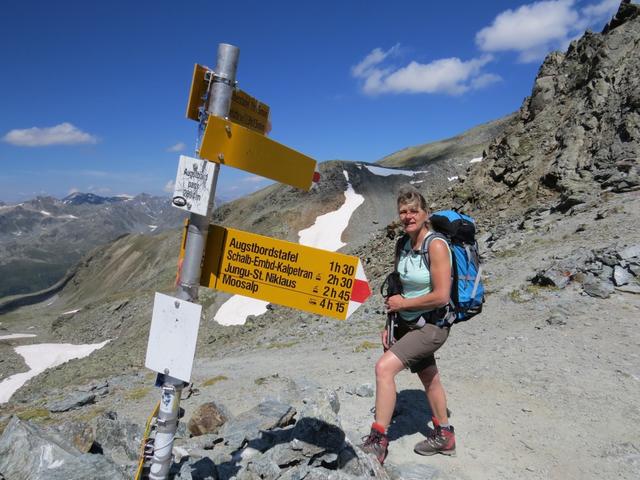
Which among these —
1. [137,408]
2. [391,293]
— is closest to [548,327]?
[391,293]

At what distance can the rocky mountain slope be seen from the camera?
531cm

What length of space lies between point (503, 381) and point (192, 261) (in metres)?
6.90

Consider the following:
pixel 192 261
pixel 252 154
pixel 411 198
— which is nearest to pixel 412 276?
pixel 411 198

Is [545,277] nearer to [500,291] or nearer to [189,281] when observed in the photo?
[500,291]

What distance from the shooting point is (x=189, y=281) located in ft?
12.1

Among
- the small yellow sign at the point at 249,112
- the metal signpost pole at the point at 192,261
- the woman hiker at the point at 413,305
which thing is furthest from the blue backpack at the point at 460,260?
the metal signpost pole at the point at 192,261

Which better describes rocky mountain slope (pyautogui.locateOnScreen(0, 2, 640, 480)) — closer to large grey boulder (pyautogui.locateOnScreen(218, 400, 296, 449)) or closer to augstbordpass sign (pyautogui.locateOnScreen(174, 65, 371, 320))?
large grey boulder (pyautogui.locateOnScreen(218, 400, 296, 449))

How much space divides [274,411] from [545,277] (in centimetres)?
1013

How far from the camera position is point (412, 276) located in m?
4.93

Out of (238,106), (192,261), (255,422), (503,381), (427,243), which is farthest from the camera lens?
(503,381)

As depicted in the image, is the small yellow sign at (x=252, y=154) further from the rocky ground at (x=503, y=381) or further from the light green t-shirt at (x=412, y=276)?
the rocky ground at (x=503, y=381)

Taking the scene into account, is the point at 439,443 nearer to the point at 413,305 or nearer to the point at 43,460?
the point at 413,305

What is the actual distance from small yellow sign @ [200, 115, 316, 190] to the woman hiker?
1.39 m

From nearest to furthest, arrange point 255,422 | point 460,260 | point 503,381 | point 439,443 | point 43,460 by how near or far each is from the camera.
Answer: point 43,460 < point 460,260 < point 439,443 < point 255,422 < point 503,381
